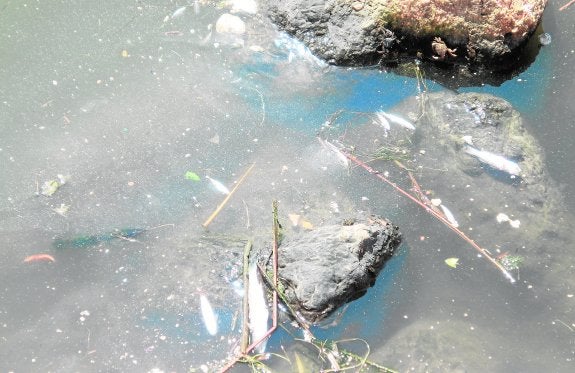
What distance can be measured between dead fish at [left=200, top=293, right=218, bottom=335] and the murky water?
0.03 m

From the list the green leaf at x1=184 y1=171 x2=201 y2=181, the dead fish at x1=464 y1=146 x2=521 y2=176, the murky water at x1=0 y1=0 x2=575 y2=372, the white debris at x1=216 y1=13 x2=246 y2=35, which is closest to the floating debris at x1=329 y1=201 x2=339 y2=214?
the murky water at x1=0 y1=0 x2=575 y2=372

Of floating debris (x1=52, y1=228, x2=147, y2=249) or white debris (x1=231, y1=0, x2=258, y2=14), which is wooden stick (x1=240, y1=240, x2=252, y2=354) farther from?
white debris (x1=231, y1=0, x2=258, y2=14)

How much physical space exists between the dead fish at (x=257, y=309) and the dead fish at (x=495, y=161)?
155 cm

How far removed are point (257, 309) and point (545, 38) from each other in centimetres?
278

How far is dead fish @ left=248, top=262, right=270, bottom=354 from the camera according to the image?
117 inches

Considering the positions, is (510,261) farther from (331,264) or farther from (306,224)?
(306,224)

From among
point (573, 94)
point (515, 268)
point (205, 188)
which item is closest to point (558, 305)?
point (515, 268)

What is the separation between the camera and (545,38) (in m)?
4.01

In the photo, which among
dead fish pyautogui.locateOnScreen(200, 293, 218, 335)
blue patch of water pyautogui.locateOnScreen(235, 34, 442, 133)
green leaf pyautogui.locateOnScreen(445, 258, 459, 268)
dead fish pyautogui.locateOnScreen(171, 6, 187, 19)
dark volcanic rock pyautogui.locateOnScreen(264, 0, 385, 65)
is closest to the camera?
dead fish pyautogui.locateOnScreen(200, 293, 218, 335)

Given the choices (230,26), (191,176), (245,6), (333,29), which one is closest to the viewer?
(191,176)

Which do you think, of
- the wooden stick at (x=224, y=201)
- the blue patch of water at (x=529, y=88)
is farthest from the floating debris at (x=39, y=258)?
the blue patch of water at (x=529, y=88)

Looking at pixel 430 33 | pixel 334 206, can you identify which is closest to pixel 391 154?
pixel 334 206

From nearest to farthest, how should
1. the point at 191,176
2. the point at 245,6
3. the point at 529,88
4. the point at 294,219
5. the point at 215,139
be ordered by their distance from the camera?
the point at 294,219 < the point at 191,176 < the point at 215,139 < the point at 529,88 < the point at 245,6

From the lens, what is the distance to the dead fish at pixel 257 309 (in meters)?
2.96
